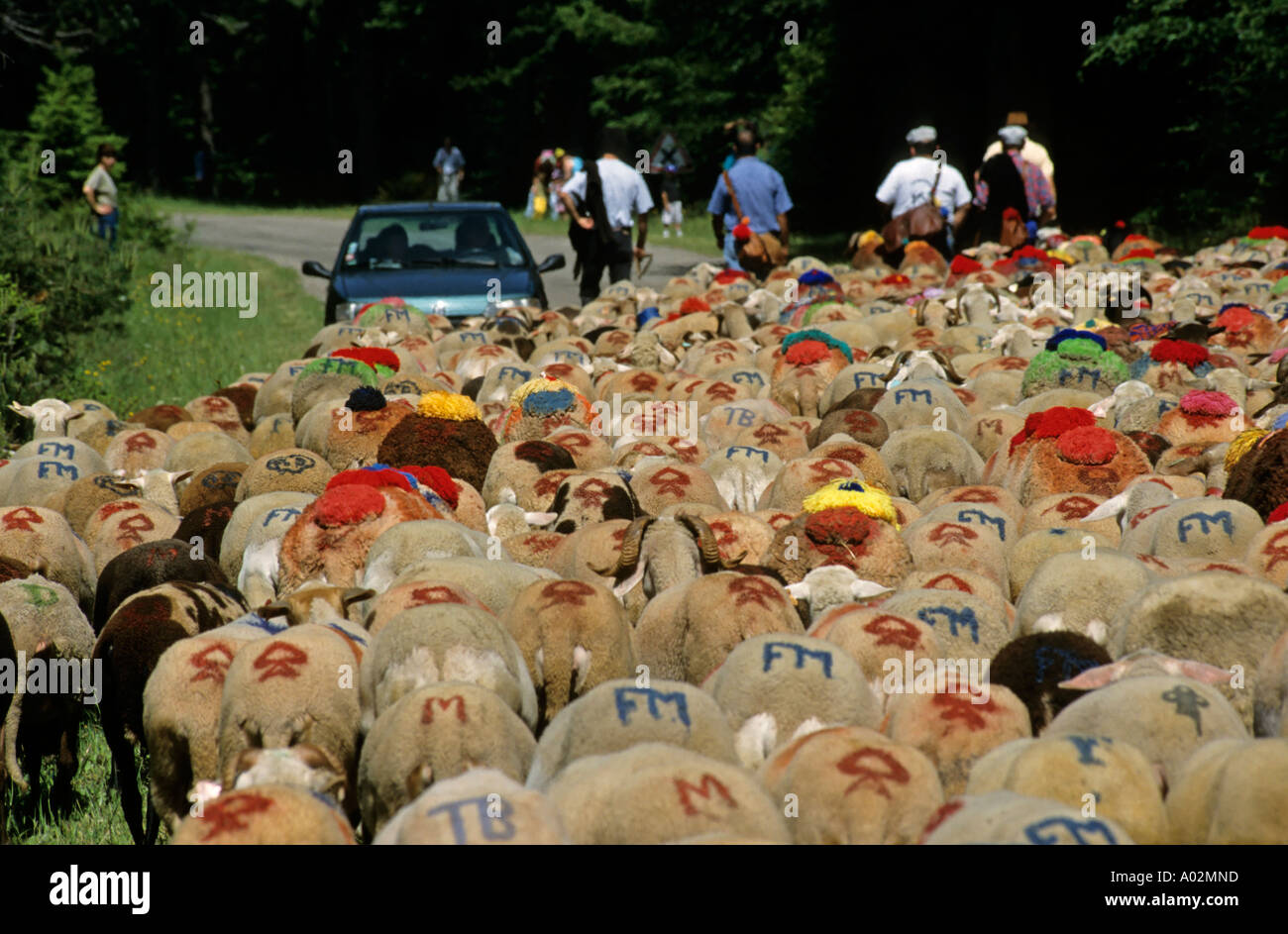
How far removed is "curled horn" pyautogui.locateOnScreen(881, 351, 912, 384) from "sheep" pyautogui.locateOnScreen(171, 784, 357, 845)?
23.0 feet

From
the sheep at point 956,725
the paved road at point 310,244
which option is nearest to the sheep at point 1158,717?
the sheep at point 956,725

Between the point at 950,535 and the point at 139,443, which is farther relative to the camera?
the point at 139,443

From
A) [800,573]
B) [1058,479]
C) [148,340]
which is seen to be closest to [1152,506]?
[1058,479]

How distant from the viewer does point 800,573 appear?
6.60m

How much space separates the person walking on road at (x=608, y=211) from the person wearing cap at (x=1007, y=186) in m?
4.45

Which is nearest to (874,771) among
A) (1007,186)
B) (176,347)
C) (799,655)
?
(799,655)

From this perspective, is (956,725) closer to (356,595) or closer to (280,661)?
(280,661)

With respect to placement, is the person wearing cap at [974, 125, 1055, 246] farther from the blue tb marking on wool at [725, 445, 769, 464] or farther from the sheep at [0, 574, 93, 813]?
the sheep at [0, 574, 93, 813]

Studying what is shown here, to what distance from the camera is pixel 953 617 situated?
5754 millimetres

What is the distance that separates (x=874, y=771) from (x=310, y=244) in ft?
106

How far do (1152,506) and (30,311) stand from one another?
407 inches

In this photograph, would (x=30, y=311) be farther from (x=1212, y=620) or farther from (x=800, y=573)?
(x=1212, y=620)

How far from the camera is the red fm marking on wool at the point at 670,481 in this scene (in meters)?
7.80

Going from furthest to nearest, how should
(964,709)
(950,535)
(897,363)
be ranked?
(897,363), (950,535), (964,709)
